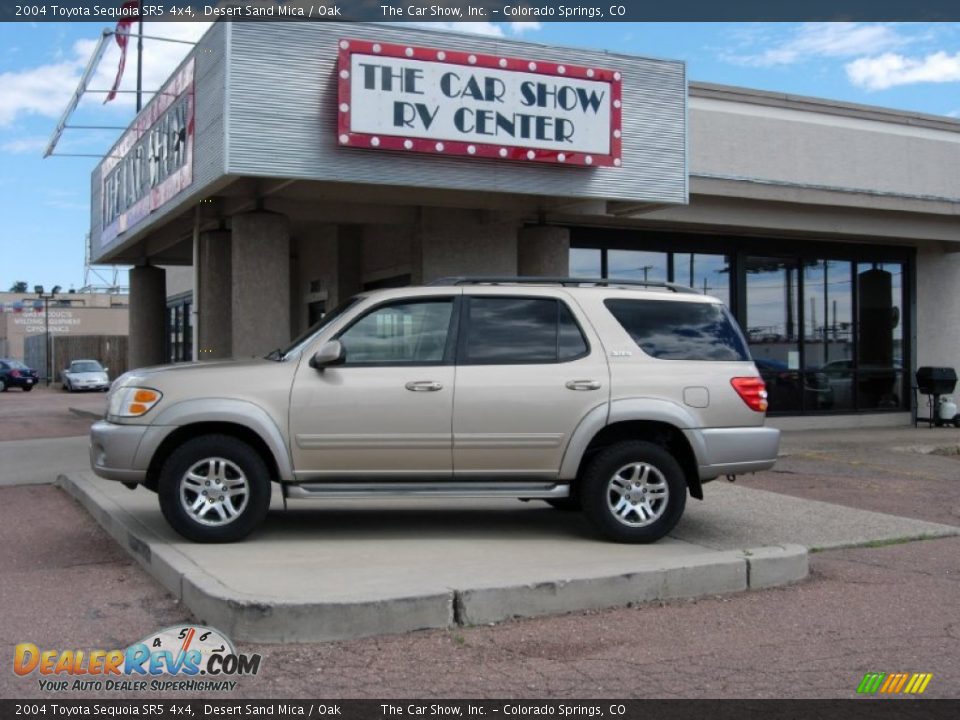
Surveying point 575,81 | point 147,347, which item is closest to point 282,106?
point 575,81

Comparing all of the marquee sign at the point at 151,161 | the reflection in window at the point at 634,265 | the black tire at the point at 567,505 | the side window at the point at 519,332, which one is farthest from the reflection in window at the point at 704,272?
the side window at the point at 519,332

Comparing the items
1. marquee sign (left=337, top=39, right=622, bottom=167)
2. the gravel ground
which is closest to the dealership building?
marquee sign (left=337, top=39, right=622, bottom=167)

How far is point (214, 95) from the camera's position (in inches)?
471

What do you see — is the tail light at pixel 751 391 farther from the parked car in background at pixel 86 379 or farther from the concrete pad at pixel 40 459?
the parked car in background at pixel 86 379

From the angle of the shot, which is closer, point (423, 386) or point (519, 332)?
point (423, 386)

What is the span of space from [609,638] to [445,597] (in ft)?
3.13

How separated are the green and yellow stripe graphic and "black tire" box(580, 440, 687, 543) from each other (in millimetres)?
2566

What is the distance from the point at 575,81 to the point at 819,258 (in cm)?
898

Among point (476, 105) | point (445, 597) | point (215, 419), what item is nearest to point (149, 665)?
point (445, 597)

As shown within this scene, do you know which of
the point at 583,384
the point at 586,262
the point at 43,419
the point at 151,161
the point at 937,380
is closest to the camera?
the point at 583,384

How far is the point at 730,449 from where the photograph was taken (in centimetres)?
785

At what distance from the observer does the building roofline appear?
1786 centimetres

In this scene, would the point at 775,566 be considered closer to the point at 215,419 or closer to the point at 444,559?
the point at 444,559

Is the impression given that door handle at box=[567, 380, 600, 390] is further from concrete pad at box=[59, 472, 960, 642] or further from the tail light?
concrete pad at box=[59, 472, 960, 642]
